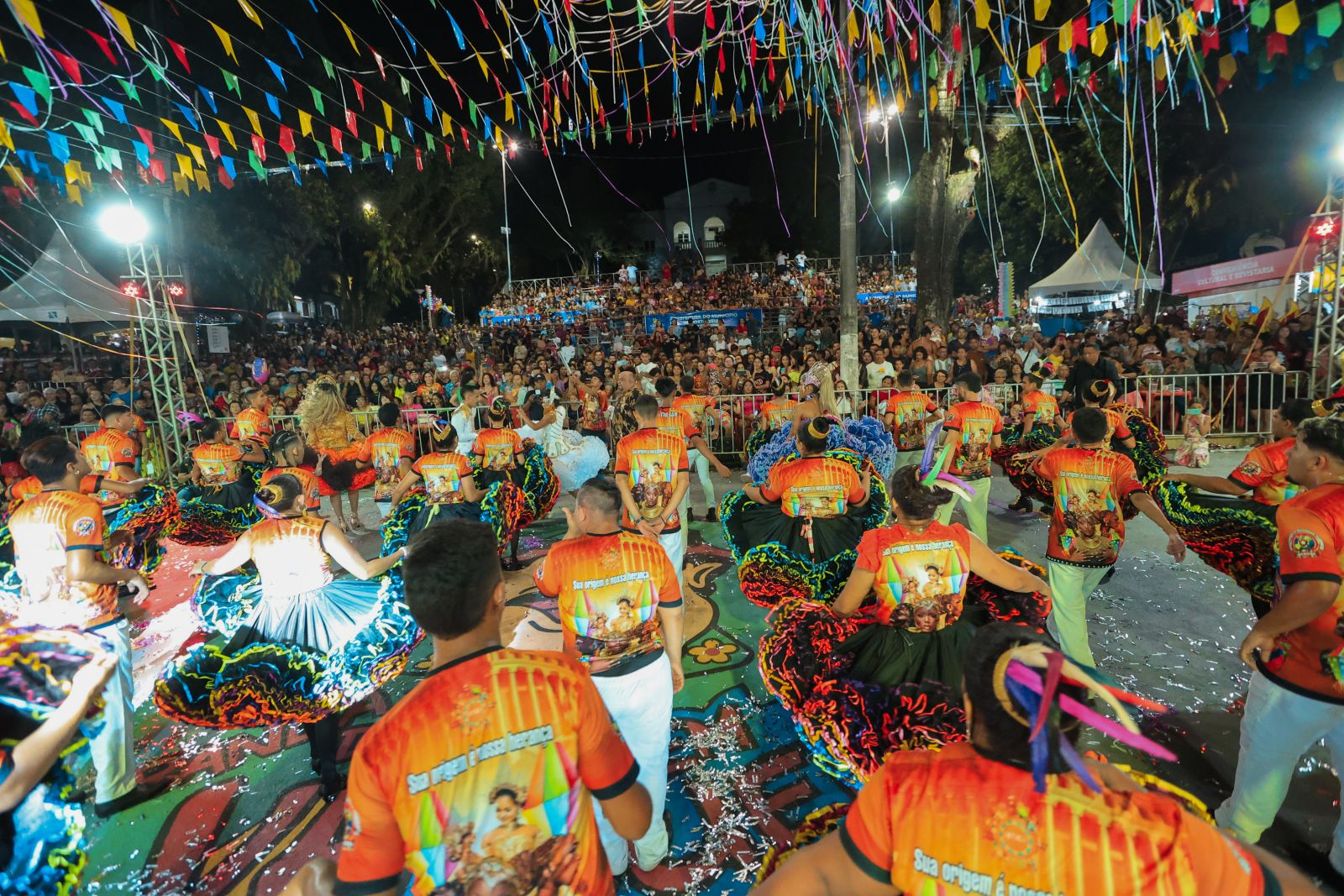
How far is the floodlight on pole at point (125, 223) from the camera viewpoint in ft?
31.6

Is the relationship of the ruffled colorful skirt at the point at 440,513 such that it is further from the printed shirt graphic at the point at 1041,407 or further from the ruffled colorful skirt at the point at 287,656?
the printed shirt graphic at the point at 1041,407

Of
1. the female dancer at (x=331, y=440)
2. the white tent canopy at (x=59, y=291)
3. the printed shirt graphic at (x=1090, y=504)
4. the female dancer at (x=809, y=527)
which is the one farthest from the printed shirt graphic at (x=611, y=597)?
the white tent canopy at (x=59, y=291)

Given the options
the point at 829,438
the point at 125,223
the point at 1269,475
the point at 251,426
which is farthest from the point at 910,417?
the point at 125,223

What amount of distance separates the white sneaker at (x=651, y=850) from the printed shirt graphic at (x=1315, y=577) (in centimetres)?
275

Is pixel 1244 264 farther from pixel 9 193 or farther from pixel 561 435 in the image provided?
pixel 9 193

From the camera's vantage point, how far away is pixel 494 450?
743 cm

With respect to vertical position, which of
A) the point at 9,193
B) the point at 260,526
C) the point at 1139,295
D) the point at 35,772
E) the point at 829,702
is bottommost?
the point at 829,702

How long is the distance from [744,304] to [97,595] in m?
27.9

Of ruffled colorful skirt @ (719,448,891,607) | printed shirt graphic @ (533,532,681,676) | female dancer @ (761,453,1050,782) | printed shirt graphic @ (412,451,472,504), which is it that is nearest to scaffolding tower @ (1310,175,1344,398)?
ruffled colorful skirt @ (719,448,891,607)

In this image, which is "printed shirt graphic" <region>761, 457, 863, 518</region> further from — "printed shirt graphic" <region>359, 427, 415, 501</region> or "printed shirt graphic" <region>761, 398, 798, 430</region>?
Result: "printed shirt graphic" <region>359, 427, 415, 501</region>

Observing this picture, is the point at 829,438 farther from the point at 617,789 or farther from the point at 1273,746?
the point at 617,789

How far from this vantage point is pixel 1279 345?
11648mm

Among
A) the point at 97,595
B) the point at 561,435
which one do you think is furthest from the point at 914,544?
the point at 561,435

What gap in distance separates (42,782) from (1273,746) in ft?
15.2
